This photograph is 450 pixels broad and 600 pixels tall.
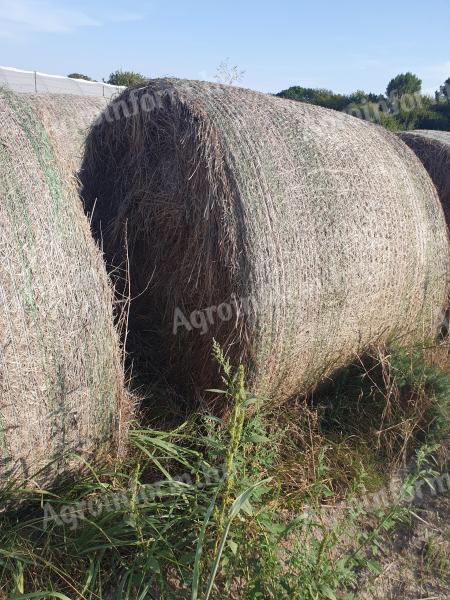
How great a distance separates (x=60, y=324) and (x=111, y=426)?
599 millimetres

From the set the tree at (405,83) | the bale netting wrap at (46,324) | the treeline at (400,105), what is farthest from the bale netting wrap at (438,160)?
the tree at (405,83)

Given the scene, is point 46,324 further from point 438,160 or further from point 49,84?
point 49,84

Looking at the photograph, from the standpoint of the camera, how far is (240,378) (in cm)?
232

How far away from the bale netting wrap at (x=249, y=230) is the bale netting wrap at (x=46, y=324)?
0.52 meters

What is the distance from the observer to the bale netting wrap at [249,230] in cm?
337

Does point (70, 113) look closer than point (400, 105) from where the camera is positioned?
Yes

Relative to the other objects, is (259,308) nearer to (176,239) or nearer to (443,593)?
(176,239)

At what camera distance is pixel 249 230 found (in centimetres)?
331

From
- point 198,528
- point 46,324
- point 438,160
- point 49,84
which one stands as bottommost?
point 198,528

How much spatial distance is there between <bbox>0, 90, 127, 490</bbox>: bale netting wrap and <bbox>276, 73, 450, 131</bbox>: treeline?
11.8 meters

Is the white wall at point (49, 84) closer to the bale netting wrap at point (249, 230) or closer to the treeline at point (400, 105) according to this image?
the treeline at point (400, 105)

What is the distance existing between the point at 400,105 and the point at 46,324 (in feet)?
48.4

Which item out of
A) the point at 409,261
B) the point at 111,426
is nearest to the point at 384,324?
the point at 409,261

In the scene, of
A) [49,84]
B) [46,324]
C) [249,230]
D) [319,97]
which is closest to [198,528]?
[46,324]
